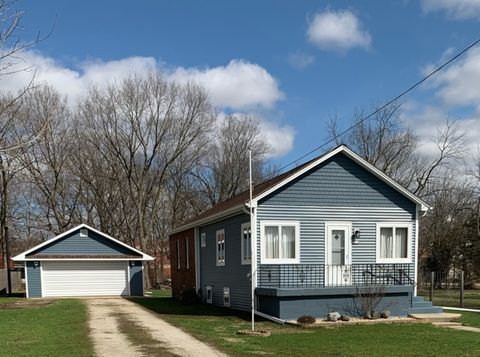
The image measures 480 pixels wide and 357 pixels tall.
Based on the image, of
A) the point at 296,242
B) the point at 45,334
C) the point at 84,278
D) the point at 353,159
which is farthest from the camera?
the point at 84,278

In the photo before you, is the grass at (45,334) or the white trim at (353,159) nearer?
the grass at (45,334)

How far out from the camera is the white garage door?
31.8 meters

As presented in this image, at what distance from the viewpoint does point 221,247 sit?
20703 millimetres

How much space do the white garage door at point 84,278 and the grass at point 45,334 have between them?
12.3 m

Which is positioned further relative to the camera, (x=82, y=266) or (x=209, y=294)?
(x=82, y=266)

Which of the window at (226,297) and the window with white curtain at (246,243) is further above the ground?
the window with white curtain at (246,243)

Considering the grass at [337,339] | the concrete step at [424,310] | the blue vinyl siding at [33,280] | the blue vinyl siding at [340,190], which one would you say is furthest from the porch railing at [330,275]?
the blue vinyl siding at [33,280]

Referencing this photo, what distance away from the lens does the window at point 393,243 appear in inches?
711

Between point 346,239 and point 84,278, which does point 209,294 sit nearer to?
point 346,239

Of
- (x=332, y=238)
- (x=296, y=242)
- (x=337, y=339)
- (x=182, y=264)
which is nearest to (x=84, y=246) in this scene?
(x=182, y=264)

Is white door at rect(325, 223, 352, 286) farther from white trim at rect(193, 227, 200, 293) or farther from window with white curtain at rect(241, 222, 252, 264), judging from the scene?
white trim at rect(193, 227, 200, 293)

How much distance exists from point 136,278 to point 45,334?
2034 cm

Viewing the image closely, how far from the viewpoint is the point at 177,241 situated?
28.6 meters

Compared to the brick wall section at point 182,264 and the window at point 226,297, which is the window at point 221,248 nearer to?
the window at point 226,297
